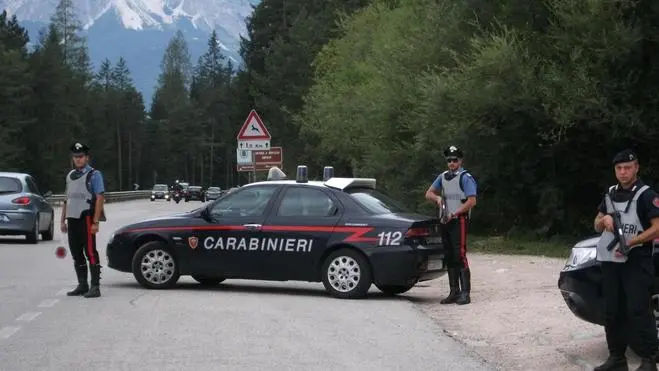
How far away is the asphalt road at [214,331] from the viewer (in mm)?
8156

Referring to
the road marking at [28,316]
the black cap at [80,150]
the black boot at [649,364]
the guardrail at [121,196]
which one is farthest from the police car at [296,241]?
the guardrail at [121,196]

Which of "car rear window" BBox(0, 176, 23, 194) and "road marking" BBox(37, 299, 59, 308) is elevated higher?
"car rear window" BBox(0, 176, 23, 194)

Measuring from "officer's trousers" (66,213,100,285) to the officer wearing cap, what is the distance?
278 inches

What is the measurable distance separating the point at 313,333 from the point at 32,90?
88.7 metres

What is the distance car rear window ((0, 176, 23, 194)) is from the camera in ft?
73.2

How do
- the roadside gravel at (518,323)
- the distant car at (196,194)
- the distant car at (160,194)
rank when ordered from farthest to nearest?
the distant car at (160,194) → the distant car at (196,194) → the roadside gravel at (518,323)

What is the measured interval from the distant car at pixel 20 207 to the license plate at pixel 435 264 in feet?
40.9

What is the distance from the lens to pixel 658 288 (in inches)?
300

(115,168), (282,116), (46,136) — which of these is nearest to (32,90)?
(46,136)

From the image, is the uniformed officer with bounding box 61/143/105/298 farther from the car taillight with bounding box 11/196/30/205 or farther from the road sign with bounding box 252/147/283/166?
the road sign with bounding box 252/147/283/166

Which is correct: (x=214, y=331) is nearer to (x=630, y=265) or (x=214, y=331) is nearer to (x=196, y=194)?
(x=630, y=265)

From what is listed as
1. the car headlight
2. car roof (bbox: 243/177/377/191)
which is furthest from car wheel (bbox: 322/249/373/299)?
the car headlight

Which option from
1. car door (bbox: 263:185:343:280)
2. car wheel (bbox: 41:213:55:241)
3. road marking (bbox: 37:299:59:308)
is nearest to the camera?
road marking (bbox: 37:299:59:308)

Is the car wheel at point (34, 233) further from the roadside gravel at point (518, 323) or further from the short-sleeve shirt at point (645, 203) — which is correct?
the short-sleeve shirt at point (645, 203)
